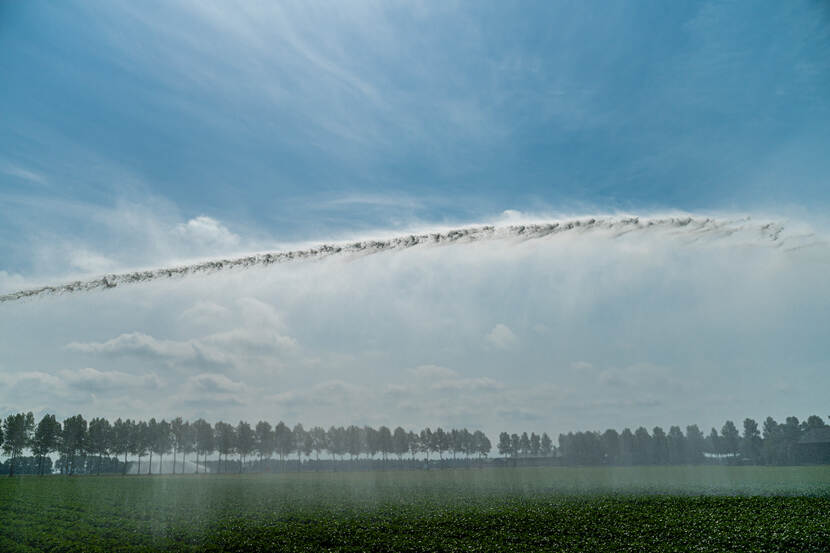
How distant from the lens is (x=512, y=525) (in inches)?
1779

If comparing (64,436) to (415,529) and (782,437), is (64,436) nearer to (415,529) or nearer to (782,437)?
(415,529)

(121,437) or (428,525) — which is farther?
(121,437)

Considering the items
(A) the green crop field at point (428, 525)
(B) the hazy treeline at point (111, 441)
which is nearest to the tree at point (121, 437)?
(B) the hazy treeline at point (111, 441)

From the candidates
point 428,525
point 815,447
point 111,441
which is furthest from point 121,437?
point 815,447

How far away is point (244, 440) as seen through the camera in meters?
192

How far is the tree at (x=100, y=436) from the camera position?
153250 mm

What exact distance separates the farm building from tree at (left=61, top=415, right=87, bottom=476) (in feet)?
744

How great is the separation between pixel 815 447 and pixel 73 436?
230 metres

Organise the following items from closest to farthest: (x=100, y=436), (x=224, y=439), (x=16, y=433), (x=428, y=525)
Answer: (x=428, y=525), (x=16, y=433), (x=100, y=436), (x=224, y=439)

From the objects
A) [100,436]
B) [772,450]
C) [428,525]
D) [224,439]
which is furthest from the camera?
[224,439]

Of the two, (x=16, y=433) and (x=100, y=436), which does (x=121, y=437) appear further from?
(x=16, y=433)

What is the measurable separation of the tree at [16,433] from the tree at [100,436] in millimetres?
18920

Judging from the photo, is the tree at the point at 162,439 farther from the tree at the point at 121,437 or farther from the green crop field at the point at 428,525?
the green crop field at the point at 428,525

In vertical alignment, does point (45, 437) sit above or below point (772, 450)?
above
